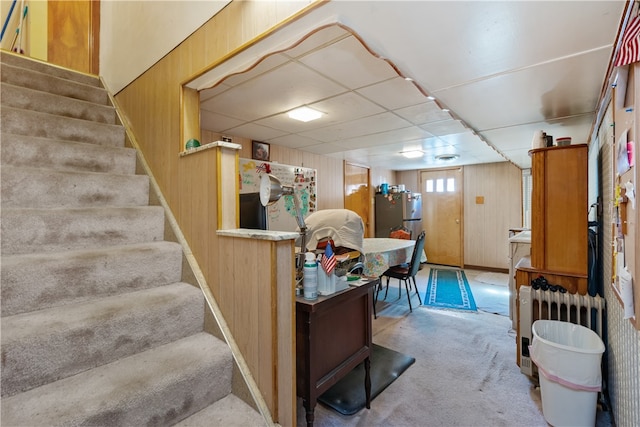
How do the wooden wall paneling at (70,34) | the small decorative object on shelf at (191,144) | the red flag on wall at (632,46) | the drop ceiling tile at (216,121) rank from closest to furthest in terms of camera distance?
the red flag on wall at (632,46) → the small decorative object on shelf at (191,144) → the drop ceiling tile at (216,121) → the wooden wall paneling at (70,34)

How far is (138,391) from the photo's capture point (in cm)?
115

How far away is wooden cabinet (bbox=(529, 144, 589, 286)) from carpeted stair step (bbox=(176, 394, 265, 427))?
2290 millimetres

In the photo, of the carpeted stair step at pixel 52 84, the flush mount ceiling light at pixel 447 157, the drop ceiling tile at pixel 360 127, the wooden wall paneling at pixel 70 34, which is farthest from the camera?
the flush mount ceiling light at pixel 447 157

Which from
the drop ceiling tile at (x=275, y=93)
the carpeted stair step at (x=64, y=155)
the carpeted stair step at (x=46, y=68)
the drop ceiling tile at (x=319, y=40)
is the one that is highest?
the carpeted stair step at (x=46, y=68)

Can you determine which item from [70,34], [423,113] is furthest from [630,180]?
[70,34]

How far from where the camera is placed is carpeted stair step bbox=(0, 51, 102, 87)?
2486 millimetres

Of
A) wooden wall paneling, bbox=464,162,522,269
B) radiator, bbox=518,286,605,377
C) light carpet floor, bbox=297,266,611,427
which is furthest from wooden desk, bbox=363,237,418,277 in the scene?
wooden wall paneling, bbox=464,162,522,269

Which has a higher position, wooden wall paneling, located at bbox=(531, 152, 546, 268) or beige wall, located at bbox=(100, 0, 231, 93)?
beige wall, located at bbox=(100, 0, 231, 93)

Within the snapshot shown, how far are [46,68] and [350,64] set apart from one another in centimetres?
275

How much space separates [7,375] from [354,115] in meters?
2.84

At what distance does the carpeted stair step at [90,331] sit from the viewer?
1110 millimetres

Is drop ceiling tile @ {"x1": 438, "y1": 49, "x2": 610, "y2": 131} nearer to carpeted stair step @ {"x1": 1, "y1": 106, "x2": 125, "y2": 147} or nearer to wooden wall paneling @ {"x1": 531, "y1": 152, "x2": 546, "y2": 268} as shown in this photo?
wooden wall paneling @ {"x1": 531, "y1": 152, "x2": 546, "y2": 268}

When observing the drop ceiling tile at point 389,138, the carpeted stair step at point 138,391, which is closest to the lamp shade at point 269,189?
the carpeted stair step at point 138,391

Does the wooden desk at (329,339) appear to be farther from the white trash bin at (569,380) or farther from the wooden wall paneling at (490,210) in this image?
the wooden wall paneling at (490,210)
